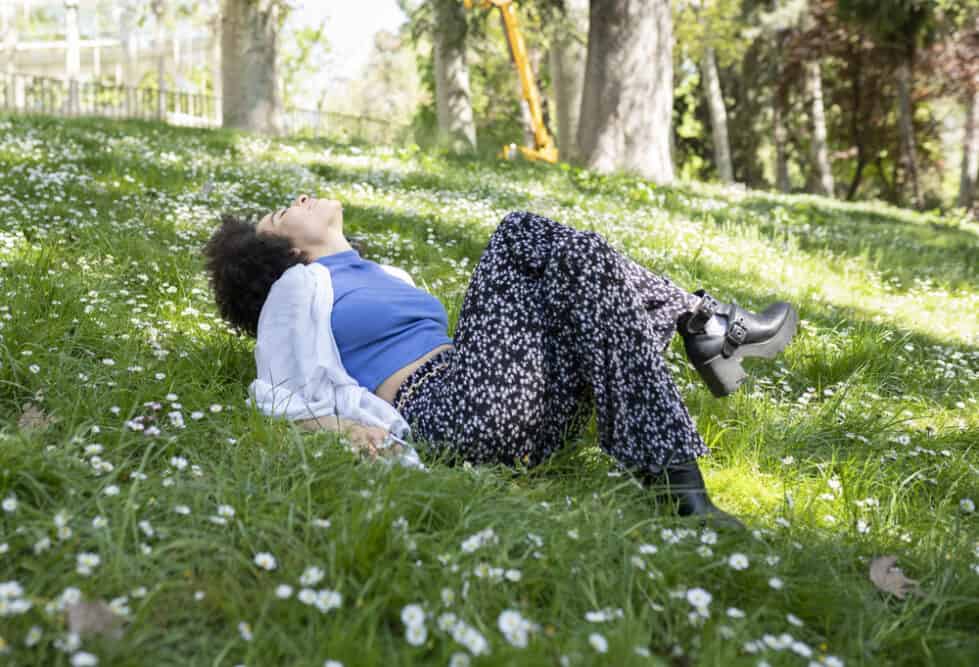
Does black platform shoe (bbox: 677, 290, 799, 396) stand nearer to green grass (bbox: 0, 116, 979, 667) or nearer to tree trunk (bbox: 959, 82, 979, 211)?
green grass (bbox: 0, 116, 979, 667)

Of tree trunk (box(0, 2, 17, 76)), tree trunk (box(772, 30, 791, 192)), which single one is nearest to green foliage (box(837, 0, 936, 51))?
tree trunk (box(772, 30, 791, 192))

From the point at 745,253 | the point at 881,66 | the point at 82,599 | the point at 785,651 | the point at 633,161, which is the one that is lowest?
the point at 785,651

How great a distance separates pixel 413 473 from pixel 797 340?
9.26 ft

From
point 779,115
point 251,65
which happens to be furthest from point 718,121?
point 251,65

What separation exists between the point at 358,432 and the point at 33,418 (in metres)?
1.10

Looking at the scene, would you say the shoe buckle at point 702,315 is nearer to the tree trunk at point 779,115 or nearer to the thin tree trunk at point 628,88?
the thin tree trunk at point 628,88

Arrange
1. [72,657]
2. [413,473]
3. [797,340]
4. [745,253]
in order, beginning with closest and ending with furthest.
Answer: [72,657] → [413,473] → [797,340] → [745,253]

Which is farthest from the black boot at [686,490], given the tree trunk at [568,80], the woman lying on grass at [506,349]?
the tree trunk at [568,80]

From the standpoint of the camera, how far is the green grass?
180cm

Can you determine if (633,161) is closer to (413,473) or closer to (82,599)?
(413,473)

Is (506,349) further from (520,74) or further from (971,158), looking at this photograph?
(971,158)

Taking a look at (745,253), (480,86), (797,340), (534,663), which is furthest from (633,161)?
(480,86)

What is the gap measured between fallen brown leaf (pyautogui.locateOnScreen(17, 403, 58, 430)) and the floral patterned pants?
1148mm

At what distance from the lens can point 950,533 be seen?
2555 mm
